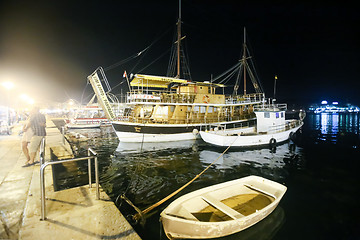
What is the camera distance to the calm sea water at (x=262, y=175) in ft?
16.9

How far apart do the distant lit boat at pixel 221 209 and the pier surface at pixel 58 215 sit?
4.02ft

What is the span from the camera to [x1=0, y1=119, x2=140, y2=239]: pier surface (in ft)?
9.62

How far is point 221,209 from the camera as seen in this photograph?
452 centimetres

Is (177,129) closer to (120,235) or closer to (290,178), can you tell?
(290,178)

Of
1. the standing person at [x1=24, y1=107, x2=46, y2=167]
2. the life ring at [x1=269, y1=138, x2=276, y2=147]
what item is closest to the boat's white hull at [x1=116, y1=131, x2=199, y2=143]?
the life ring at [x1=269, y1=138, x2=276, y2=147]

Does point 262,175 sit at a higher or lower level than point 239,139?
lower

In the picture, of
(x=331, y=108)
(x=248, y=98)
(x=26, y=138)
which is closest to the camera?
(x=26, y=138)

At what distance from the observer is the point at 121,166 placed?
10.5 m

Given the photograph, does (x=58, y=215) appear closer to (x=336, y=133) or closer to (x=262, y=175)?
(x=262, y=175)

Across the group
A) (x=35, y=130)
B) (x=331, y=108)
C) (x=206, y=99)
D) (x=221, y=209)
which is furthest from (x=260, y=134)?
(x=331, y=108)

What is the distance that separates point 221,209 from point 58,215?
154 inches

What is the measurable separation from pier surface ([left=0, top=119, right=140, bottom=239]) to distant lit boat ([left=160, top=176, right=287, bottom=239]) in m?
1.23

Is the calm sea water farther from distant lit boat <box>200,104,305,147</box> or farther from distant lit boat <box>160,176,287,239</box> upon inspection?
distant lit boat <box>200,104,305,147</box>

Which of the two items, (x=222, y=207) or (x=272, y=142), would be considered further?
(x=272, y=142)
